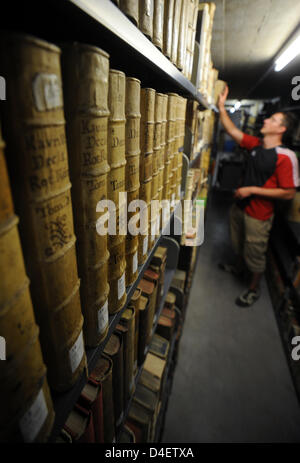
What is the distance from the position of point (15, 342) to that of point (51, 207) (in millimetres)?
167

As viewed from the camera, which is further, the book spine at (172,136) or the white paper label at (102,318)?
the book spine at (172,136)

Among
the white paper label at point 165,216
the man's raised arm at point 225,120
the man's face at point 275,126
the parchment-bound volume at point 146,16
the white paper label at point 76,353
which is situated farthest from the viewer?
the man's raised arm at point 225,120

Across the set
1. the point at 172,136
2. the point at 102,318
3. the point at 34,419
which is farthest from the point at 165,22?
the point at 34,419

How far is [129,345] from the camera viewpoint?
0.68 metres

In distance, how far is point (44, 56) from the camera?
239 mm

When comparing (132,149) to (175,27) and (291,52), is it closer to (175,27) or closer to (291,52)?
(175,27)

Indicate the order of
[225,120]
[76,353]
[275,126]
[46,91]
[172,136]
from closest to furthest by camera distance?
[46,91] → [76,353] → [172,136] → [275,126] → [225,120]

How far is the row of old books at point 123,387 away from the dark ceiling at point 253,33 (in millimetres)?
1989

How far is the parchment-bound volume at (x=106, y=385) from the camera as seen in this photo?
0.56m

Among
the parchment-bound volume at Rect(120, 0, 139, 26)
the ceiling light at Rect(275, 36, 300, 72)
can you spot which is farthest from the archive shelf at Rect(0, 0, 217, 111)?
the ceiling light at Rect(275, 36, 300, 72)

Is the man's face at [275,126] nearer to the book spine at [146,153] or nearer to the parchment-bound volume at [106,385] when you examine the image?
the book spine at [146,153]

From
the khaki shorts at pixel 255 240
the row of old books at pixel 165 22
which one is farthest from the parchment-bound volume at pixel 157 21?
the khaki shorts at pixel 255 240

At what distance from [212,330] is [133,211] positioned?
86.8 inches

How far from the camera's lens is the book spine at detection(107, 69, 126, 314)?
1.28 ft
